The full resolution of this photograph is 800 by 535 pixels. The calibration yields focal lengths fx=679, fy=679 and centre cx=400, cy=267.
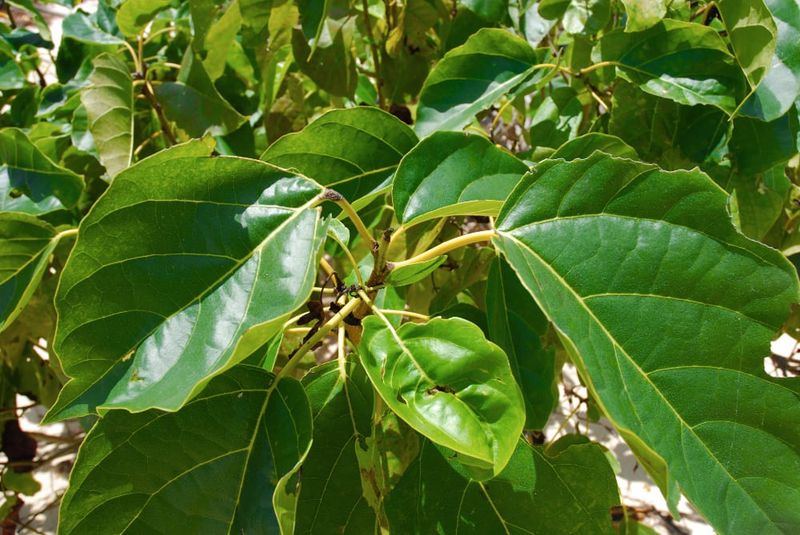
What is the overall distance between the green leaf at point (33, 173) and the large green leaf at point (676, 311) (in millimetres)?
760

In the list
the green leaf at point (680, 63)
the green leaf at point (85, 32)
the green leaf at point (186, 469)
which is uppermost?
the green leaf at point (680, 63)

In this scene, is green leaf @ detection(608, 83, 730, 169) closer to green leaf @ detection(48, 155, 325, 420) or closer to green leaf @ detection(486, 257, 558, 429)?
green leaf @ detection(486, 257, 558, 429)

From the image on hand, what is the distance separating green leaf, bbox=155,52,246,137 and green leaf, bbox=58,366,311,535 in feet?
2.06

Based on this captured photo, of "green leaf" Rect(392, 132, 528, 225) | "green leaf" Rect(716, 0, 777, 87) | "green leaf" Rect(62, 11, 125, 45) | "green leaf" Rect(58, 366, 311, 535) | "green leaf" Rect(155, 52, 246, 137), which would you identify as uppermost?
"green leaf" Rect(716, 0, 777, 87)

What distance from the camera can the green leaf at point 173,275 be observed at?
58 centimetres

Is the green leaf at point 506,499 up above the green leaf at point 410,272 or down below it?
below

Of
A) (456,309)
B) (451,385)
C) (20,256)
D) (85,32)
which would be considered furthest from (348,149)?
(85,32)

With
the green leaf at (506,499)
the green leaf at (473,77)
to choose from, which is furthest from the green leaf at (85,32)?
the green leaf at (506,499)

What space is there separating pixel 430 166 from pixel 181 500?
1.38ft

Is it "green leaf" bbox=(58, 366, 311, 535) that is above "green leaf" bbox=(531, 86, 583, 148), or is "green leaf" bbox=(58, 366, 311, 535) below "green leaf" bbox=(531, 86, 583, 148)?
below

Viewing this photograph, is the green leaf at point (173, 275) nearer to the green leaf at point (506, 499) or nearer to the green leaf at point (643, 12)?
the green leaf at point (506, 499)

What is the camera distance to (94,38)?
4.36 feet

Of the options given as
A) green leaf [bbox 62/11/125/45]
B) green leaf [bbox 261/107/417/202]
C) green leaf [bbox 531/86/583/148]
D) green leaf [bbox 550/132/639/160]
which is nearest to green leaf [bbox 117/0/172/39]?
green leaf [bbox 62/11/125/45]

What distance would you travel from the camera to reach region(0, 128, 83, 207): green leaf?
Answer: 42.3 inches
